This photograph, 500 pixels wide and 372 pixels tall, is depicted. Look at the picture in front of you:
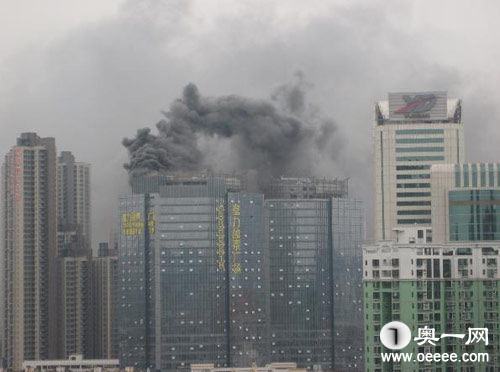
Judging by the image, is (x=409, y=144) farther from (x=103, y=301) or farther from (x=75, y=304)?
(x=75, y=304)

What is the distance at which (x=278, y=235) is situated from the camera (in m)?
126

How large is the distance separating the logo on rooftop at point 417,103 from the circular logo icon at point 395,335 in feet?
123

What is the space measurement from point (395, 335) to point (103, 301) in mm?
66438

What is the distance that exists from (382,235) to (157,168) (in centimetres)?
2063

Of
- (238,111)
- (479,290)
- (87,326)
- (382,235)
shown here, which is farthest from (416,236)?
(87,326)

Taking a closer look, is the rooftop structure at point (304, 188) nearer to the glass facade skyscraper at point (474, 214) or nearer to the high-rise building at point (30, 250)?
the high-rise building at point (30, 250)

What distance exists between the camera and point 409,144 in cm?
11056

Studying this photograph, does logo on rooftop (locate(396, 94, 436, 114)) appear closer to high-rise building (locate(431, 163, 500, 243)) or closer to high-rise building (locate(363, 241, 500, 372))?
high-rise building (locate(431, 163, 500, 243))

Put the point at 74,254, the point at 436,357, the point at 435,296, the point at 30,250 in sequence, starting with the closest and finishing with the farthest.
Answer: the point at 436,357
the point at 435,296
the point at 30,250
the point at 74,254

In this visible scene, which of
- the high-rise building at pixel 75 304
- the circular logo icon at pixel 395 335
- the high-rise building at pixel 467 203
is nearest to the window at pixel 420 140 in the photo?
the high-rise building at pixel 467 203

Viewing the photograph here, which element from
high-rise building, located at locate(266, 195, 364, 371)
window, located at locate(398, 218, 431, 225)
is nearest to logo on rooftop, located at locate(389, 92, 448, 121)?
window, located at locate(398, 218, 431, 225)

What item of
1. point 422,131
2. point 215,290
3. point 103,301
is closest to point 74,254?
point 103,301

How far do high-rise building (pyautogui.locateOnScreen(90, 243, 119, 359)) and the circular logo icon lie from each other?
60.9m

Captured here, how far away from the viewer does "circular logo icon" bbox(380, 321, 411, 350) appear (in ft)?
243
